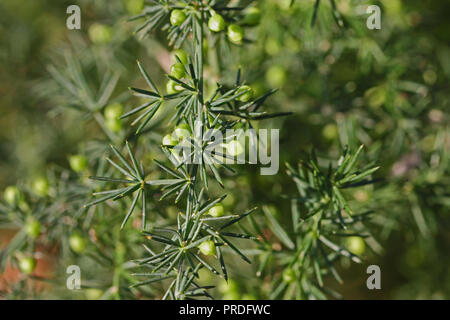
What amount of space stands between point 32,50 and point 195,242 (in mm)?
1676

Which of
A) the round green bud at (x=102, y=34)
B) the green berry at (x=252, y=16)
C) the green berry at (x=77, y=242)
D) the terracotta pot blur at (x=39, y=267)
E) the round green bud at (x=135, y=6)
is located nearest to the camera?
the green berry at (x=252, y=16)

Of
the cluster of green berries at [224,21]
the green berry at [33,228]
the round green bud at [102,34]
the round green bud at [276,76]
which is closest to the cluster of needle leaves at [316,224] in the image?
the cluster of green berries at [224,21]

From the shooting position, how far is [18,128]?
1.88m

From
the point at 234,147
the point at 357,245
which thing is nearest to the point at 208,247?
the point at 234,147

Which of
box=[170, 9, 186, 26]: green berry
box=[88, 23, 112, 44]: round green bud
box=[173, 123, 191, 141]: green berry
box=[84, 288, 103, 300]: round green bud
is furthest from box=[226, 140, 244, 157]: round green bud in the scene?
box=[88, 23, 112, 44]: round green bud

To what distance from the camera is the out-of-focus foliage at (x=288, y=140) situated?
47.3 inches

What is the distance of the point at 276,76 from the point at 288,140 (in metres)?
0.25

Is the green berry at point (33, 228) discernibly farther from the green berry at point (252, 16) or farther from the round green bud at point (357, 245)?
the round green bud at point (357, 245)

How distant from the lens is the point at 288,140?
1439 millimetres

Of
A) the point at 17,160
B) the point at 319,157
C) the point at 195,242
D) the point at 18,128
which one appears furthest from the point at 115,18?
the point at 195,242

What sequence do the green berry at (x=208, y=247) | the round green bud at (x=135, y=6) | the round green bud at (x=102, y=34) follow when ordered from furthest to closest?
the round green bud at (x=102, y=34), the round green bud at (x=135, y=6), the green berry at (x=208, y=247)

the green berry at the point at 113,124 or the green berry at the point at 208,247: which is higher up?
the green berry at the point at 113,124

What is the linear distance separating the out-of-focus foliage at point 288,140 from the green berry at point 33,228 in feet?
0.04
